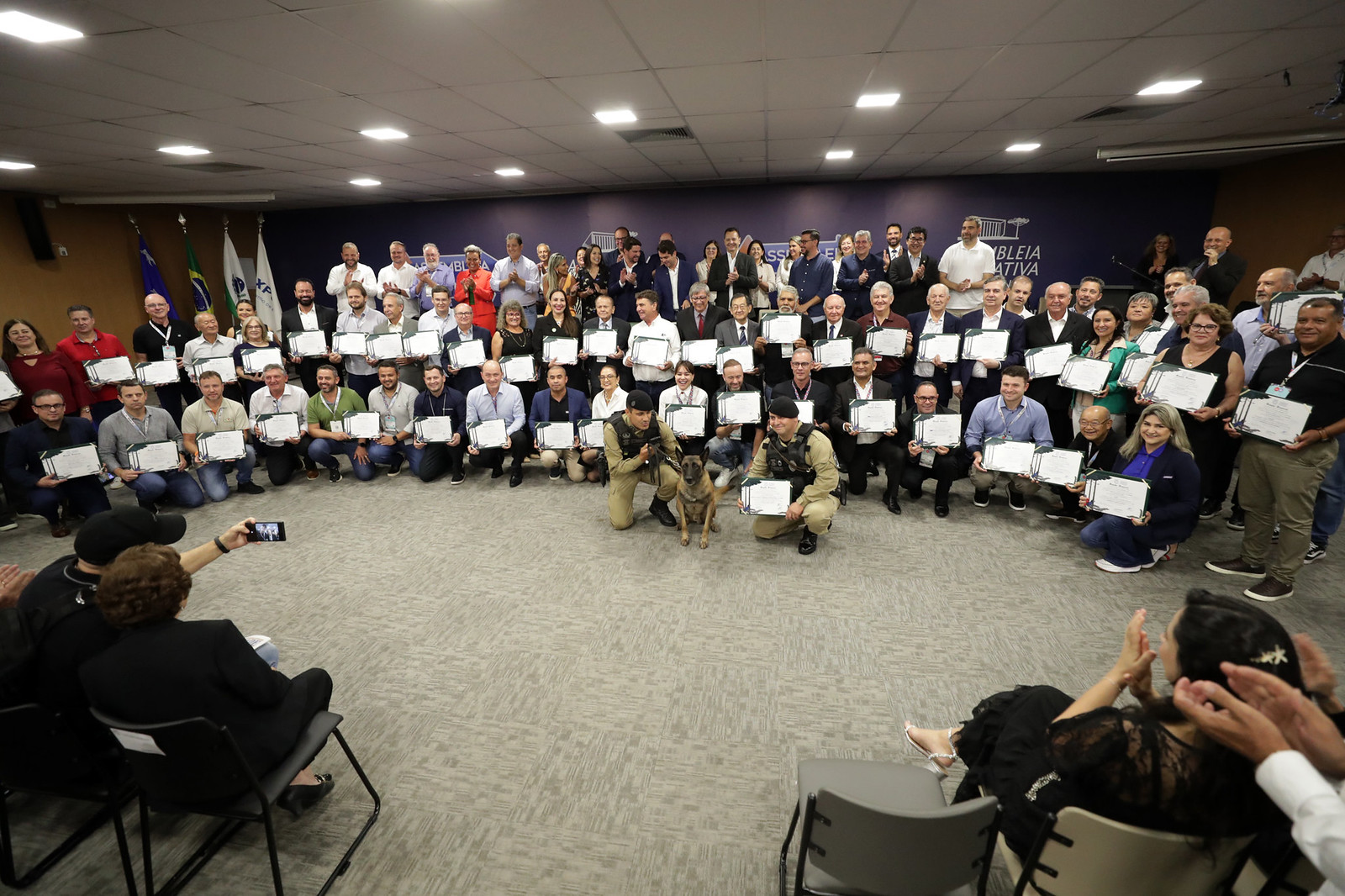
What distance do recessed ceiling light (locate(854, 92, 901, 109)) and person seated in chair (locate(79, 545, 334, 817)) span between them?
5.38 meters

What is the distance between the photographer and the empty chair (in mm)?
1383

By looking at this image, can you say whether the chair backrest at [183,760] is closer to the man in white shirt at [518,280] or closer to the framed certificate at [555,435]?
the framed certificate at [555,435]

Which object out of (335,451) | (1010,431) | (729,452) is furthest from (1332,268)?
(335,451)

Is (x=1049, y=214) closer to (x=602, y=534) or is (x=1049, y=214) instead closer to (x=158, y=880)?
(x=602, y=534)

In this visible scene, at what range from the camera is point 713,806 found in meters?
2.31

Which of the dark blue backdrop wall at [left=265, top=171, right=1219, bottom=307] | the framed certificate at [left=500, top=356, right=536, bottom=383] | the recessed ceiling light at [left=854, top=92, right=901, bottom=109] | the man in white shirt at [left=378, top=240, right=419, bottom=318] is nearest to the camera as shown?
the recessed ceiling light at [left=854, top=92, right=901, bottom=109]

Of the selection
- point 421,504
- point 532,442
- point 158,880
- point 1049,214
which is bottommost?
point 158,880

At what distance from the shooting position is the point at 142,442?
5160 millimetres

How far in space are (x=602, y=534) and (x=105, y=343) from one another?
5813 mm

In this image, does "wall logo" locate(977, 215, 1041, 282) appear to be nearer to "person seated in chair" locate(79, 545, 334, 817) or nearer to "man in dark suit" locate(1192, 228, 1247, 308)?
"man in dark suit" locate(1192, 228, 1247, 308)

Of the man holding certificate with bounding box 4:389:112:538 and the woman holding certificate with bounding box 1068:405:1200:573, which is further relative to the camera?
the man holding certificate with bounding box 4:389:112:538

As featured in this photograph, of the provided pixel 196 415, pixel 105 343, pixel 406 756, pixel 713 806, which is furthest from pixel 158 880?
pixel 105 343

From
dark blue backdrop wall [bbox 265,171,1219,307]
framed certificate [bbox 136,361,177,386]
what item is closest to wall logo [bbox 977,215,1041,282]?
dark blue backdrop wall [bbox 265,171,1219,307]

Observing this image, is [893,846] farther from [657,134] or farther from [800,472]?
[657,134]
